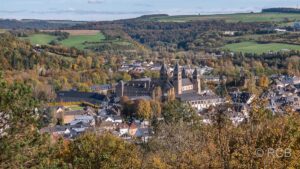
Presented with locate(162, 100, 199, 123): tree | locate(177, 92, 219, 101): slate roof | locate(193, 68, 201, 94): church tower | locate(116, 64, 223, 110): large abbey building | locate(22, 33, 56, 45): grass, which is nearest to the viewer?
locate(162, 100, 199, 123): tree

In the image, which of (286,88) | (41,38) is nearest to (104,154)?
(286,88)

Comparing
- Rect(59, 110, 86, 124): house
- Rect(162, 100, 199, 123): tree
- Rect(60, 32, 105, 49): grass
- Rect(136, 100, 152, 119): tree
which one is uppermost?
Rect(60, 32, 105, 49): grass

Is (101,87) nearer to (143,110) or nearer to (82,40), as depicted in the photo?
(143,110)

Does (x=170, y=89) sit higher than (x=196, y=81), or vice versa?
(x=170, y=89)

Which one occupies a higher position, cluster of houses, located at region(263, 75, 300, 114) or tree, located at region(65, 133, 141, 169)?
tree, located at region(65, 133, 141, 169)

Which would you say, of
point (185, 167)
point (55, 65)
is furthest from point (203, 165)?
point (55, 65)

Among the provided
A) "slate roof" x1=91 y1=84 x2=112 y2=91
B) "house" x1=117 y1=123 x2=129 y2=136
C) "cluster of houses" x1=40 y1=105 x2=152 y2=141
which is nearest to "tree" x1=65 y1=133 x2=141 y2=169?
"cluster of houses" x1=40 y1=105 x2=152 y2=141

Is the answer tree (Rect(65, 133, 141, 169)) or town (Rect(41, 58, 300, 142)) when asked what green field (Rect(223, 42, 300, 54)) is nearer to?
town (Rect(41, 58, 300, 142))
